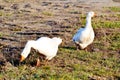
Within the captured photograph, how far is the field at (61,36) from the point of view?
30.2ft

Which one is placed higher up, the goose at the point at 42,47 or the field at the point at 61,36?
the goose at the point at 42,47

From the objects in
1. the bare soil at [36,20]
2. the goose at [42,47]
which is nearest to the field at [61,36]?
the bare soil at [36,20]

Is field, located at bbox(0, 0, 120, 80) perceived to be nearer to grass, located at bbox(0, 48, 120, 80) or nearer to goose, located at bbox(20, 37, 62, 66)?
grass, located at bbox(0, 48, 120, 80)

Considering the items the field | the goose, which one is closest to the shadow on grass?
the field

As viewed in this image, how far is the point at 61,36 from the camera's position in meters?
12.7

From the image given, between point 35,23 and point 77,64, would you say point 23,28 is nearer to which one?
point 35,23

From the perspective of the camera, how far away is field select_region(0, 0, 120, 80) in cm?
920

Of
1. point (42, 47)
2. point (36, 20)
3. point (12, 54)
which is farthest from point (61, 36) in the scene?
point (42, 47)

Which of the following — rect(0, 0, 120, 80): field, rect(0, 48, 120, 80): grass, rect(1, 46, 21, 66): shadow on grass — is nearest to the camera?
rect(0, 48, 120, 80): grass

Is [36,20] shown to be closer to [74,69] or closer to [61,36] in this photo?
[61,36]

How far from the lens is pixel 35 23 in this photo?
48.6 ft

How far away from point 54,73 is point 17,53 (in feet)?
5.48

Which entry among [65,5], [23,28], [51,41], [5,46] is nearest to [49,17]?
[23,28]

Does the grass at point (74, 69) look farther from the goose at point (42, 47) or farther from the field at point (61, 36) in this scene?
the goose at point (42, 47)
